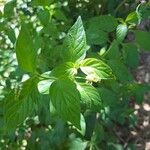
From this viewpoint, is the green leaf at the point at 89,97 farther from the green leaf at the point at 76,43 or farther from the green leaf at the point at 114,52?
the green leaf at the point at 114,52

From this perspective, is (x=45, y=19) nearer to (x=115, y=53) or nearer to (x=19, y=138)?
(x=115, y=53)

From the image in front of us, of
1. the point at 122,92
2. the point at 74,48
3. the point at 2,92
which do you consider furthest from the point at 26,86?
the point at 122,92

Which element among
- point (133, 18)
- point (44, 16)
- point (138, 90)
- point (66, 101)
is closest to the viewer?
point (66, 101)

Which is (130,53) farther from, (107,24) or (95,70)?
(95,70)

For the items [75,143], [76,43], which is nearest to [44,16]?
[76,43]

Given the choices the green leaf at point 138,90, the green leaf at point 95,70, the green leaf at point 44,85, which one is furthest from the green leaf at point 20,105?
the green leaf at point 138,90

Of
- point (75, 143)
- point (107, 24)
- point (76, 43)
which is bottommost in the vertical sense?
point (75, 143)

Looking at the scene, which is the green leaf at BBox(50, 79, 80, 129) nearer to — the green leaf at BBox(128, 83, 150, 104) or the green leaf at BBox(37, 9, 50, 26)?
the green leaf at BBox(37, 9, 50, 26)
